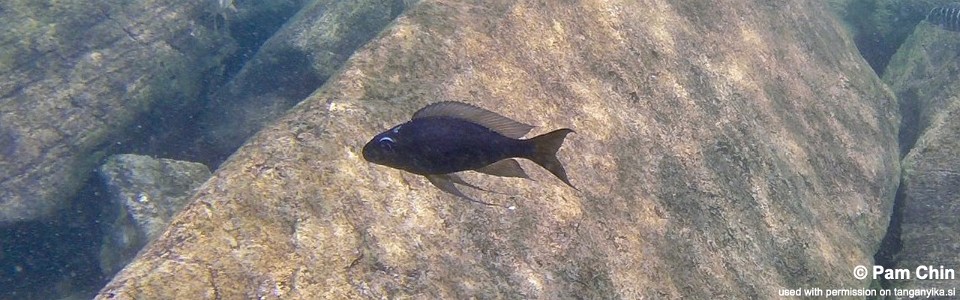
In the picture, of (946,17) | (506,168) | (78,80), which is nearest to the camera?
(506,168)

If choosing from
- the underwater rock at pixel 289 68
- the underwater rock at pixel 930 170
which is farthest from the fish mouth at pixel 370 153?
the underwater rock at pixel 289 68

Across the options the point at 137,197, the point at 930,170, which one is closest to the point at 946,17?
the point at 930,170

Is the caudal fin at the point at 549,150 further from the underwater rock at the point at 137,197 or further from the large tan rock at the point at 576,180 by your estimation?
the underwater rock at the point at 137,197

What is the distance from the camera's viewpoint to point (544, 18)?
3709mm

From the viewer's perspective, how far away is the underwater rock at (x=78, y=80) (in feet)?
20.2

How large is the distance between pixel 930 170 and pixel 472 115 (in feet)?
15.5

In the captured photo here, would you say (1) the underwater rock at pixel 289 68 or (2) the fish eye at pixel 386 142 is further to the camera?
(1) the underwater rock at pixel 289 68

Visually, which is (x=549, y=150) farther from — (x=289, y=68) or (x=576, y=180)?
(x=289, y=68)

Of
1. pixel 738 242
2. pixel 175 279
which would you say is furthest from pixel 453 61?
pixel 738 242

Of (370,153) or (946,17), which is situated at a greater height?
(370,153)

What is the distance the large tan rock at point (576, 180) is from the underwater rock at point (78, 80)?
17.1ft

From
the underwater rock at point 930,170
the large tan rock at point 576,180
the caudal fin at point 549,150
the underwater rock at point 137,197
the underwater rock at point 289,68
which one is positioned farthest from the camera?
the underwater rock at point 289,68

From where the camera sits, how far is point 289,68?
686cm

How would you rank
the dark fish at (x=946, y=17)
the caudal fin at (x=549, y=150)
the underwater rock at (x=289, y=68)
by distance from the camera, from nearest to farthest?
the caudal fin at (x=549, y=150)
the underwater rock at (x=289, y=68)
the dark fish at (x=946, y=17)
